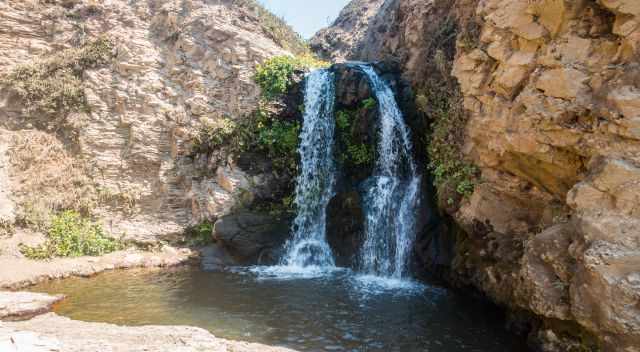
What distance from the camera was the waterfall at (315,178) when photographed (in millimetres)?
13789

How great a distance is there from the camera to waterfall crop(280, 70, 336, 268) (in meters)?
13.8

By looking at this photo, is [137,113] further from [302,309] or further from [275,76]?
[302,309]

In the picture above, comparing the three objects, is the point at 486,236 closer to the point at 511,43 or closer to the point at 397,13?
the point at 511,43

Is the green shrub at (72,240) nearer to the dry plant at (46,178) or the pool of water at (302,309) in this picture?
the dry plant at (46,178)

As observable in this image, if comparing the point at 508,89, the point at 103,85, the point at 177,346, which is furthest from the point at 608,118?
the point at 103,85

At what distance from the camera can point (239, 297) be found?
32.9 ft

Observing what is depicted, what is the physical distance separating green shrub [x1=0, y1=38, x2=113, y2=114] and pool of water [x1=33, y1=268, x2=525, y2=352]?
7711mm

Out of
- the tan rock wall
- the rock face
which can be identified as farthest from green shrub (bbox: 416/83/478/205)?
the rock face

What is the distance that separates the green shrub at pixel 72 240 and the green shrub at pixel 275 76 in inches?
304

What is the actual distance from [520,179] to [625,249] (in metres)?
3.47

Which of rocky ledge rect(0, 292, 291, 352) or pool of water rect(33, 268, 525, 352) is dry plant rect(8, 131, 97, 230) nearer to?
pool of water rect(33, 268, 525, 352)

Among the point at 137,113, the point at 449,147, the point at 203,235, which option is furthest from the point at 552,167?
the point at 137,113

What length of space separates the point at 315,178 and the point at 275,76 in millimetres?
4536

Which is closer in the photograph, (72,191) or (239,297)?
(239,297)
